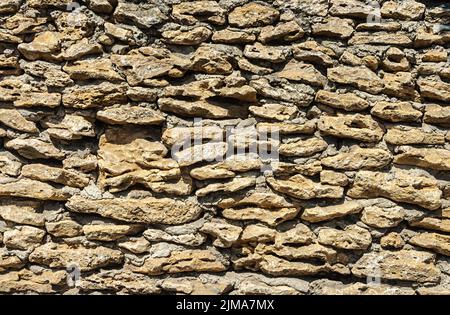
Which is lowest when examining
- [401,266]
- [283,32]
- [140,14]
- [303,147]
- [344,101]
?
[401,266]

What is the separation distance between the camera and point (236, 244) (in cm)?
253

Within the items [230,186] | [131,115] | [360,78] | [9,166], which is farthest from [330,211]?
[9,166]

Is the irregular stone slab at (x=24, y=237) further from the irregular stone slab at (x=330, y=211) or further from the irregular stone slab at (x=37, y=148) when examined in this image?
the irregular stone slab at (x=330, y=211)

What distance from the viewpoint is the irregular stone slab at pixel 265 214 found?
2492mm

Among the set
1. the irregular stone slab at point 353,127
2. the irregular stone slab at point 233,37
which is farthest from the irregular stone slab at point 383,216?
the irregular stone slab at point 233,37

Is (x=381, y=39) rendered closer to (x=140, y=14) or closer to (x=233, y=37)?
(x=233, y=37)

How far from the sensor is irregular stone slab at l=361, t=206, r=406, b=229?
2455 millimetres

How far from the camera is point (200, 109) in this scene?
98.3 inches

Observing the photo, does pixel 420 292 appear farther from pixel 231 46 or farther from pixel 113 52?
pixel 113 52

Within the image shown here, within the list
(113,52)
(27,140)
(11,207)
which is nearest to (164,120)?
(113,52)

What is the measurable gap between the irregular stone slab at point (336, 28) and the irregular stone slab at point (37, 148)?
149cm

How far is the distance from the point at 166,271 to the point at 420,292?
1.32 meters

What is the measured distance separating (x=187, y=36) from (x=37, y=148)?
3.22 feet

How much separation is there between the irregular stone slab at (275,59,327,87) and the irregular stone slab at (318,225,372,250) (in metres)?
0.76
